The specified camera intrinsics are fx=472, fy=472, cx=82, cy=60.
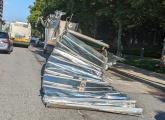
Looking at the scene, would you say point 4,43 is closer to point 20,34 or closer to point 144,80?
point 144,80

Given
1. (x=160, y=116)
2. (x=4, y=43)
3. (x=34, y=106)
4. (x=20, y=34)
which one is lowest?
(x=20, y=34)

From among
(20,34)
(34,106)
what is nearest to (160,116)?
(34,106)

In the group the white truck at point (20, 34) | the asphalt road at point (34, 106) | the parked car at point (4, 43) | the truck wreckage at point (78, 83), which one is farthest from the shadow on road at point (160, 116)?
the white truck at point (20, 34)

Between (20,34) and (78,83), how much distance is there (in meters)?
34.8

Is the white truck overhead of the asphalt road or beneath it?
beneath

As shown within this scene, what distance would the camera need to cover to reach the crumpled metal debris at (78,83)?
10984mm

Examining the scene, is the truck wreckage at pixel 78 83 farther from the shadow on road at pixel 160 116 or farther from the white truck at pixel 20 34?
the white truck at pixel 20 34

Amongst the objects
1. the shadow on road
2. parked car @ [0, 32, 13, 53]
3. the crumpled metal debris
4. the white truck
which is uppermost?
the crumpled metal debris

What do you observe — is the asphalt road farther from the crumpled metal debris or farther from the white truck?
the white truck

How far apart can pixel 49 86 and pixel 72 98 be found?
1699mm

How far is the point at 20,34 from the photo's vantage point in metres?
47.6

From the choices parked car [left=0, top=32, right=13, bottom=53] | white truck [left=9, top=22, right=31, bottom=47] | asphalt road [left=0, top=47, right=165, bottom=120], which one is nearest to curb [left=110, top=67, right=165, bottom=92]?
asphalt road [left=0, top=47, right=165, bottom=120]

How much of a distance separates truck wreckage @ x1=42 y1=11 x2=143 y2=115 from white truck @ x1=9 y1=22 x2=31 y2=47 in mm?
27237

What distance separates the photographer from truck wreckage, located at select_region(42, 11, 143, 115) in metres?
11.0
